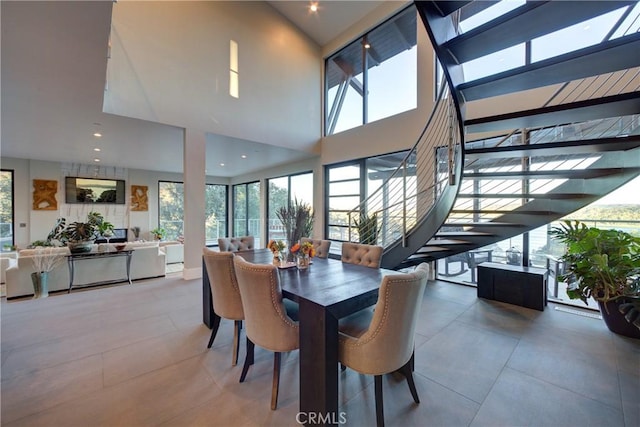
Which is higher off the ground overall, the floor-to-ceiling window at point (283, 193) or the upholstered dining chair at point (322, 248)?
the floor-to-ceiling window at point (283, 193)

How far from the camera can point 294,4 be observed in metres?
5.71

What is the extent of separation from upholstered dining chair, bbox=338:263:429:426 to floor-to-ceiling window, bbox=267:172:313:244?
18.1 feet

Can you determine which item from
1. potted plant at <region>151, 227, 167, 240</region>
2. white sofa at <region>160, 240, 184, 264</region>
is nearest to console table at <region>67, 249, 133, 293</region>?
white sofa at <region>160, 240, 184, 264</region>

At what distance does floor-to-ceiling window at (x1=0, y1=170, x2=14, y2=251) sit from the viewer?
22.0ft

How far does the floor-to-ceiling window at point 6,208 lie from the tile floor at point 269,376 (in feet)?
18.4

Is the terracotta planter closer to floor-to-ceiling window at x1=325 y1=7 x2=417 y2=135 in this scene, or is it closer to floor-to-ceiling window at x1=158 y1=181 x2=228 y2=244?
floor-to-ceiling window at x1=325 y1=7 x2=417 y2=135

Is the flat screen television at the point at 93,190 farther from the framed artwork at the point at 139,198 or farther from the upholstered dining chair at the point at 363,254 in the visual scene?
the upholstered dining chair at the point at 363,254

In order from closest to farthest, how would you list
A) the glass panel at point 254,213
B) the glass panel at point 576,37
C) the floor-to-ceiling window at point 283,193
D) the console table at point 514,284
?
the glass panel at point 576,37 < the console table at point 514,284 < the floor-to-ceiling window at point 283,193 < the glass panel at point 254,213

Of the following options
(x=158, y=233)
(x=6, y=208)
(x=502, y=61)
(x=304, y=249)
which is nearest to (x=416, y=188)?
(x=502, y=61)

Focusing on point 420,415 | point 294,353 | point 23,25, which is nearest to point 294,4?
point 23,25

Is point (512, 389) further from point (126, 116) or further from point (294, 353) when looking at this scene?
point (126, 116)

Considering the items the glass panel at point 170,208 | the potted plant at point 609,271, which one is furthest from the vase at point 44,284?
the potted plant at point 609,271

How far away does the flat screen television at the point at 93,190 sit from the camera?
25.3 ft

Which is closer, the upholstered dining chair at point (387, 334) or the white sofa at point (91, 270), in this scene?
the upholstered dining chair at point (387, 334)
